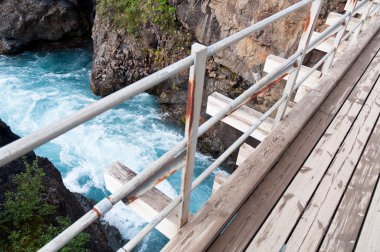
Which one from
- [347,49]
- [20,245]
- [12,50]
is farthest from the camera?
[12,50]

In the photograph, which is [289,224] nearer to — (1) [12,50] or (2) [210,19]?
(2) [210,19]

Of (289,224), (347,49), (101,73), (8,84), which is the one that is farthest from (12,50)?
(289,224)

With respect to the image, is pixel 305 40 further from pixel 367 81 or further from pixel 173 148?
pixel 367 81

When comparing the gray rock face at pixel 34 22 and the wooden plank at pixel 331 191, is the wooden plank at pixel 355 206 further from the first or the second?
the gray rock face at pixel 34 22

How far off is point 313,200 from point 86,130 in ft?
30.7

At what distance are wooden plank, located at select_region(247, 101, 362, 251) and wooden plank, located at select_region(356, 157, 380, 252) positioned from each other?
1.21ft

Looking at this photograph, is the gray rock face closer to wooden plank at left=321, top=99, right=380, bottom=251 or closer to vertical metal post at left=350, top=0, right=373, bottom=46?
vertical metal post at left=350, top=0, right=373, bottom=46

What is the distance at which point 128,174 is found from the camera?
5.48 feet

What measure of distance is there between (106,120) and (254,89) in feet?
31.2

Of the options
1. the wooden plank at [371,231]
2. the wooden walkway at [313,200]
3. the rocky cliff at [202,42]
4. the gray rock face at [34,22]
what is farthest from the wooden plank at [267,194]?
the gray rock face at [34,22]

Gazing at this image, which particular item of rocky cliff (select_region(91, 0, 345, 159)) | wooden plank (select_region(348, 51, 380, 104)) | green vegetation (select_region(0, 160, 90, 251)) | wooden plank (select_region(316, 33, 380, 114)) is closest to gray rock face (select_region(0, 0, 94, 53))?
rocky cliff (select_region(91, 0, 345, 159))

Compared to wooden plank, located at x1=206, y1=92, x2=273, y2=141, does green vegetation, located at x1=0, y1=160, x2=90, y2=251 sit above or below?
below

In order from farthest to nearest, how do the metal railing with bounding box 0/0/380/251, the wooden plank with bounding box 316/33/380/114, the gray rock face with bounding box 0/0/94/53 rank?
the gray rock face with bounding box 0/0/94/53, the wooden plank with bounding box 316/33/380/114, the metal railing with bounding box 0/0/380/251

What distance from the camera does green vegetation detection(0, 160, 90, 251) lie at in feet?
15.0
